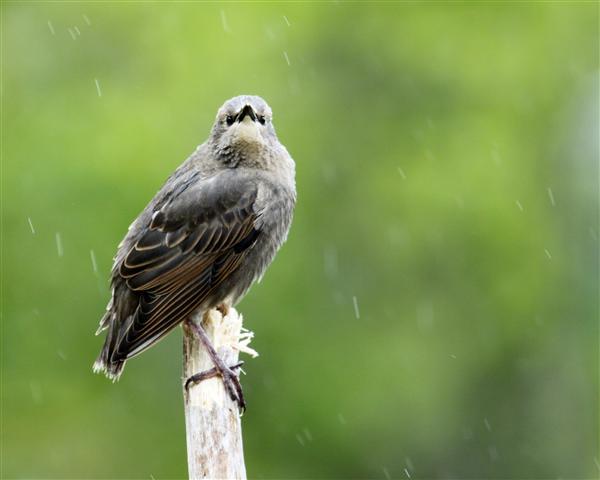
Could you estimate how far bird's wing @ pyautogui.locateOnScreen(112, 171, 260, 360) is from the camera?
6.75m

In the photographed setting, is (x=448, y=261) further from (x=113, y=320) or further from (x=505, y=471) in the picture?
(x=113, y=320)

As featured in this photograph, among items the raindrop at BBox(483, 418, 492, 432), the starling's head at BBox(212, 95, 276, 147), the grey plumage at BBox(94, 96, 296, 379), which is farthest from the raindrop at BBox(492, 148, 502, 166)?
the starling's head at BBox(212, 95, 276, 147)

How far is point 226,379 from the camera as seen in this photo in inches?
239

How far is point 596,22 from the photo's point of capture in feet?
74.1

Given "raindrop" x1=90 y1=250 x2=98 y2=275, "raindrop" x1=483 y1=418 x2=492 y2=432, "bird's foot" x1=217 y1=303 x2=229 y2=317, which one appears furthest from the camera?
"raindrop" x1=483 y1=418 x2=492 y2=432

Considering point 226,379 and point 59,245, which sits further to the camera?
point 59,245

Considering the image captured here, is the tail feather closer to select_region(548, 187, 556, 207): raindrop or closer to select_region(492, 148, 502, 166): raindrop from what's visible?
select_region(492, 148, 502, 166): raindrop

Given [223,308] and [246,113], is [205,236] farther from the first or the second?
[246,113]

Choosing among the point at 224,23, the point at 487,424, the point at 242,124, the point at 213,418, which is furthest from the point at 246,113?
the point at 487,424

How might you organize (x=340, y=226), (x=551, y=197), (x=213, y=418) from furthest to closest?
(x=551, y=197) → (x=340, y=226) → (x=213, y=418)

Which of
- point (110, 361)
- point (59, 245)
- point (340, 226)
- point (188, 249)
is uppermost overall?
point (340, 226)

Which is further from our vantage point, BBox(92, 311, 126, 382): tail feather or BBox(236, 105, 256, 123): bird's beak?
BBox(236, 105, 256, 123): bird's beak

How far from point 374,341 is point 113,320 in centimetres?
1156

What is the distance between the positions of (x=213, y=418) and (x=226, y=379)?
0.51 meters
